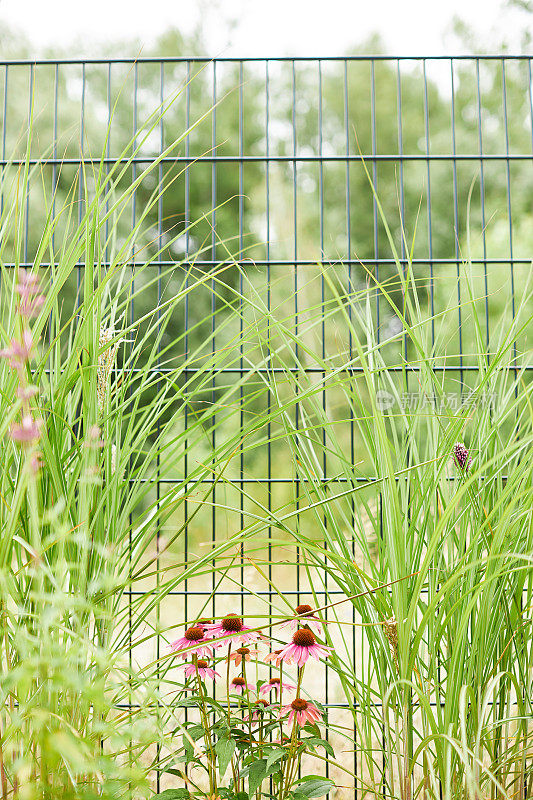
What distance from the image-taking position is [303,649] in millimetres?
979

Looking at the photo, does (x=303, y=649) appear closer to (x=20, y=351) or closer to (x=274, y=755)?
(x=274, y=755)

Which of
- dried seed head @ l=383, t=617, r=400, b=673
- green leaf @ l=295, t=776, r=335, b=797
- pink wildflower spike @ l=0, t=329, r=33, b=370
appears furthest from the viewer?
green leaf @ l=295, t=776, r=335, b=797

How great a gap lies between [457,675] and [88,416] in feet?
2.21

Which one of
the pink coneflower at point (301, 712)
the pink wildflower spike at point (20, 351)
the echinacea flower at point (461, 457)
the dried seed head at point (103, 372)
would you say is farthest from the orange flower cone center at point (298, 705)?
the pink wildflower spike at point (20, 351)

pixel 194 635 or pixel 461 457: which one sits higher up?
pixel 461 457

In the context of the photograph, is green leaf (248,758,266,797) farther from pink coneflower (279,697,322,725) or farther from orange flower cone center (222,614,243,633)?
orange flower cone center (222,614,243,633)

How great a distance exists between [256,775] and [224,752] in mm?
68

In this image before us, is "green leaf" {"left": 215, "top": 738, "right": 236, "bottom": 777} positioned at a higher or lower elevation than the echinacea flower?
lower

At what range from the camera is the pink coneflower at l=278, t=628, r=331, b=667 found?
0.97 meters

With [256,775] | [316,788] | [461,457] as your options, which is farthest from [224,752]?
[461,457]

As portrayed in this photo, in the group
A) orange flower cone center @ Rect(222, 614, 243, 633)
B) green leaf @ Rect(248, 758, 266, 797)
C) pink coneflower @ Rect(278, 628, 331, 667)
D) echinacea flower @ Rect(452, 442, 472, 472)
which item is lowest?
green leaf @ Rect(248, 758, 266, 797)

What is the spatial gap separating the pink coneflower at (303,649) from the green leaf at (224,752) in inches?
6.0

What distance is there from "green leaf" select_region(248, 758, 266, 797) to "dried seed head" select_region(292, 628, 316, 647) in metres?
0.20

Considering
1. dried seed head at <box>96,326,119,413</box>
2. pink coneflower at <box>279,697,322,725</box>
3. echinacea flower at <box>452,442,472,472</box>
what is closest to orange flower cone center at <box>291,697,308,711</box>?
pink coneflower at <box>279,697,322,725</box>
